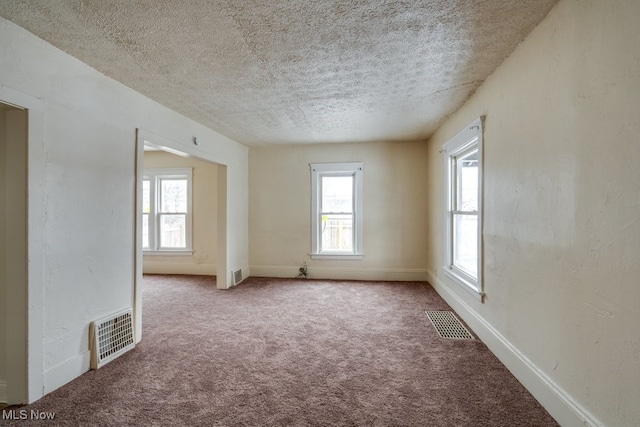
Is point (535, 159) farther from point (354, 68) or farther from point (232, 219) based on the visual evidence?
point (232, 219)

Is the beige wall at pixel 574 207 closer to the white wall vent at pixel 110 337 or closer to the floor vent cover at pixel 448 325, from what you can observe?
the floor vent cover at pixel 448 325

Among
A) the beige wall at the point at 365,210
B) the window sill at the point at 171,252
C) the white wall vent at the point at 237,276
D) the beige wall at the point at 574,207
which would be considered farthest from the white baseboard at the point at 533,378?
the window sill at the point at 171,252

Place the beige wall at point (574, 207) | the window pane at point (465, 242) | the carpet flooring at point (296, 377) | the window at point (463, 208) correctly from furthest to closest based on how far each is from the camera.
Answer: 1. the window pane at point (465, 242)
2. the window at point (463, 208)
3. the carpet flooring at point (296, 377)
4. the beige wall at point (574, 207)

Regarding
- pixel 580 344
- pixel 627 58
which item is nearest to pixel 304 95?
pixel 627 58

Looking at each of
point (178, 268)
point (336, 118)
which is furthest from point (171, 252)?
point (336, 118)

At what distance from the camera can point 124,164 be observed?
2.69m

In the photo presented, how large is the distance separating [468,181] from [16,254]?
4.25 metres

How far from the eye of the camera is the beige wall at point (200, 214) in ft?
18.6

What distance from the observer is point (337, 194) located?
5398 millimetres

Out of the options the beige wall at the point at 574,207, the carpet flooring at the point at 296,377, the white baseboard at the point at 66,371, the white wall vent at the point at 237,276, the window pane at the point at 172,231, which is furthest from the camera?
the window pane at the point at 172,231

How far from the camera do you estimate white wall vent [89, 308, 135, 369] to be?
235 centimetres

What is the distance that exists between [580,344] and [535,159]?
114cm

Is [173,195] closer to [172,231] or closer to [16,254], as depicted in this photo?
[172,231]

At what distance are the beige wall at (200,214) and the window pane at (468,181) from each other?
429 centimetres
